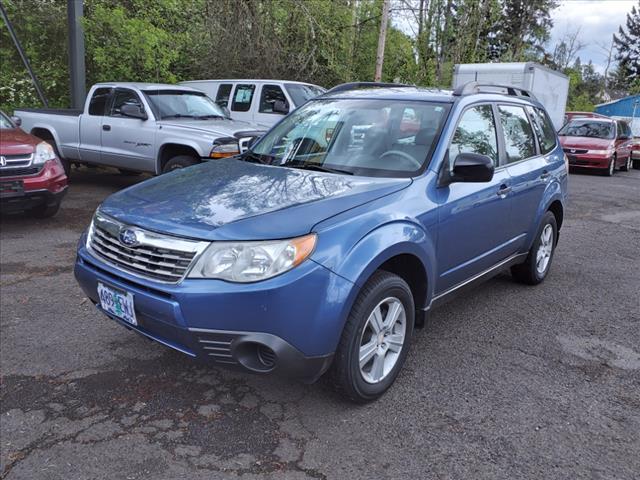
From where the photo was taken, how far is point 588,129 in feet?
53.7

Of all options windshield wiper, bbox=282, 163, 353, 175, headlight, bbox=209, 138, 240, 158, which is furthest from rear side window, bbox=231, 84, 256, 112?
windshield wiper, bbox=282, 163, 353, 175

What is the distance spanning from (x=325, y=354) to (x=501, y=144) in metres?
2.50

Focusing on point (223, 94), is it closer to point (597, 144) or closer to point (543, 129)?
point (543, 129)

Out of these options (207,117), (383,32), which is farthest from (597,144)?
(207,117)

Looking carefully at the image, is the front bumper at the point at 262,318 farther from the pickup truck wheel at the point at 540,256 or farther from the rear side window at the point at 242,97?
the rear side window at the point at 242,97

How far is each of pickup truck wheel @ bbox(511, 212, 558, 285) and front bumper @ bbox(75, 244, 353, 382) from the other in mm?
2940

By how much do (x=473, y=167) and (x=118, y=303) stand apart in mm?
2159

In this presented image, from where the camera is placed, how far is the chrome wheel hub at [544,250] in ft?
17.0

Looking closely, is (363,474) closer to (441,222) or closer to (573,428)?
(573,428)

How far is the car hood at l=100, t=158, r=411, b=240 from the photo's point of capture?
2.69 metres

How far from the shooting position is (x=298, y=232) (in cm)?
264

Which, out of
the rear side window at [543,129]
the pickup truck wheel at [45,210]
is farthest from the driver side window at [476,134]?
the pickup truck wheel at [45,210]

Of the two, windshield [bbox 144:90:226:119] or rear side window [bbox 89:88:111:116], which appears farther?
rear side window [bbox 89:88:111:116]

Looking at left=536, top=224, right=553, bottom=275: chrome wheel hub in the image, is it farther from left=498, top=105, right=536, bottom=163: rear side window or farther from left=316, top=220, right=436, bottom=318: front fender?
left=316, top=220, right=436, bottom=318: front fender
